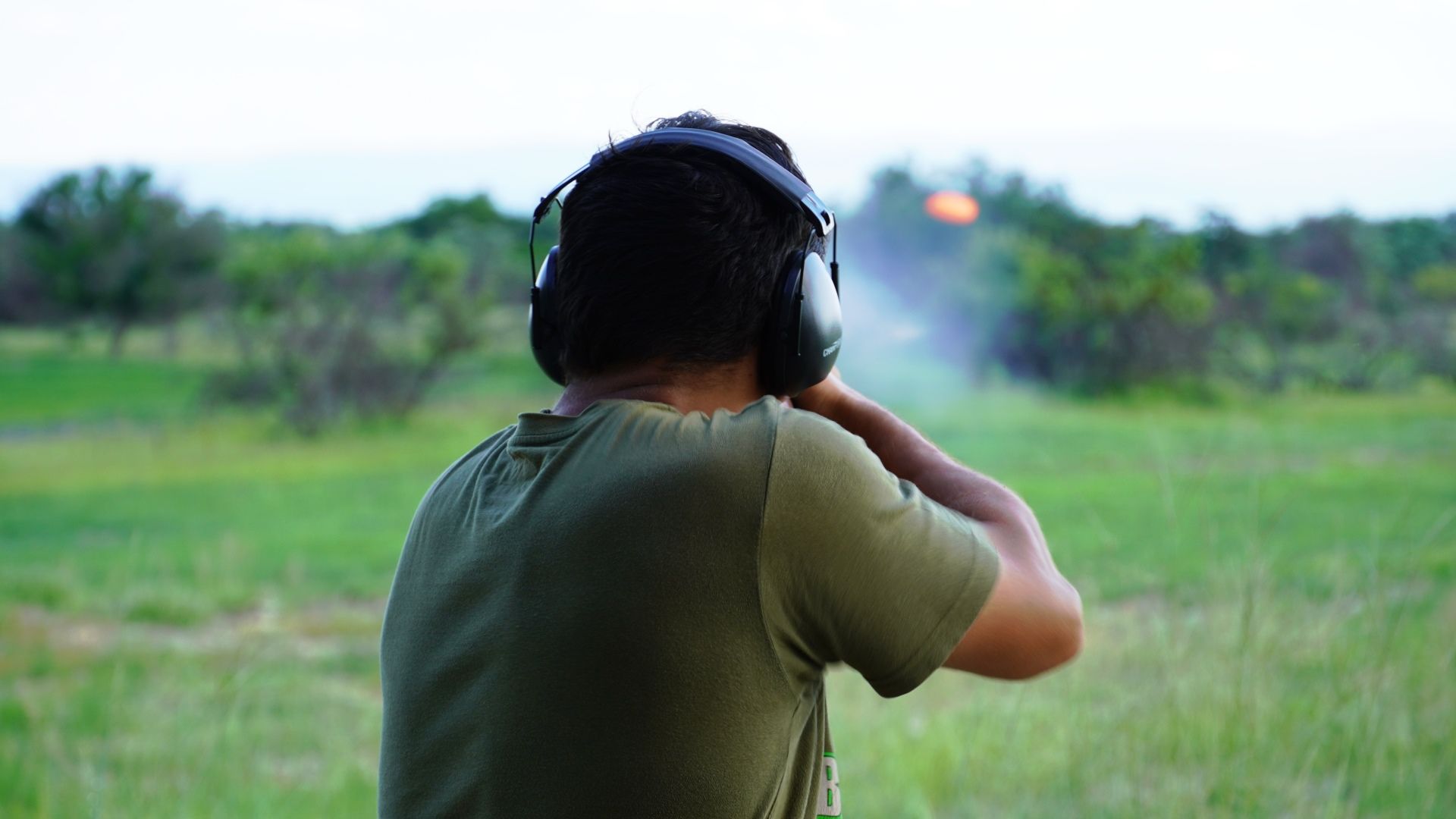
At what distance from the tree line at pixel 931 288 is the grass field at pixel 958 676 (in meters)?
2.26

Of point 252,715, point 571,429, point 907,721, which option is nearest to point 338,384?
point 252,715

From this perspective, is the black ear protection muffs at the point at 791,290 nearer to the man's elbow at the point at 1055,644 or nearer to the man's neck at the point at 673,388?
the man's neck at the point at 673,388

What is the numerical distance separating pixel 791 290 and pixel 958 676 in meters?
4.93

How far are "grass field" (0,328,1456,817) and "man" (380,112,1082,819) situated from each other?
161 centimetres

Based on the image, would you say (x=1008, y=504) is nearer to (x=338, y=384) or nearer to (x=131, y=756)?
(x=131, y=756)

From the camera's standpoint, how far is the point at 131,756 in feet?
13.4

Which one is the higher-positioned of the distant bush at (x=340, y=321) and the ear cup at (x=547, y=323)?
the ear cup at (x=547, y=323)

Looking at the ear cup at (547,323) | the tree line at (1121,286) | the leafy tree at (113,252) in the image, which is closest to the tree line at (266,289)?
the leafy tree at (113,252)

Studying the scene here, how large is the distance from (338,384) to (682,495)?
16.1 metres

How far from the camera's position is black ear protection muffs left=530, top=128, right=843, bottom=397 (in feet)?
4.25

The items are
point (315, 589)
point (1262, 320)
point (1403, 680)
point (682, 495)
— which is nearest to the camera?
point (682, 495)

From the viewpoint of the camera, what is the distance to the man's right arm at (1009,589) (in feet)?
4.02

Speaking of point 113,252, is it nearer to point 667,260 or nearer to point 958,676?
point 958,676

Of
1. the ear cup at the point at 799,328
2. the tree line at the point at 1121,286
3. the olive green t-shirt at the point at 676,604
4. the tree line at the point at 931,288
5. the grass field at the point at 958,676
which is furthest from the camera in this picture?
the tree line at the point at 1121,286
